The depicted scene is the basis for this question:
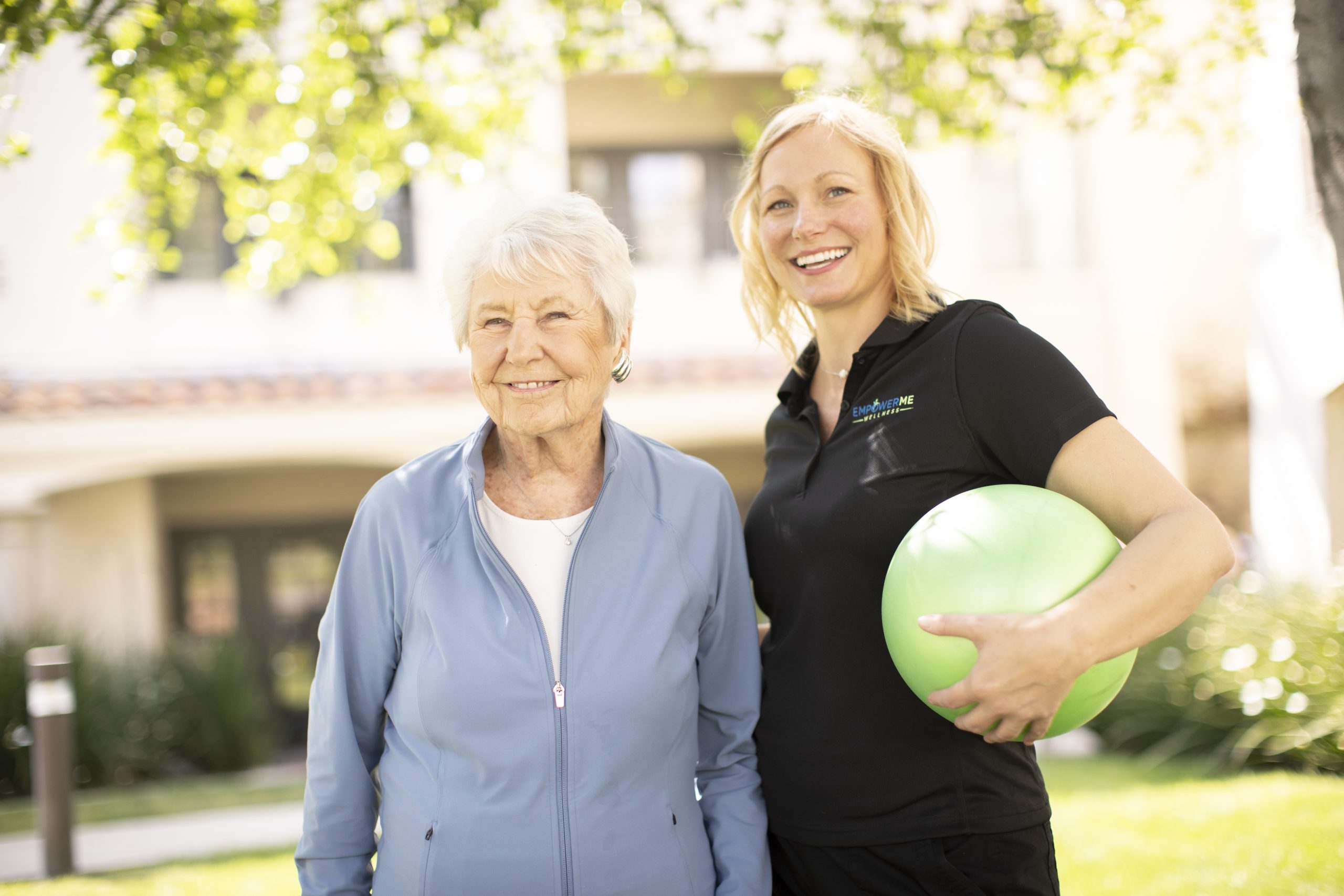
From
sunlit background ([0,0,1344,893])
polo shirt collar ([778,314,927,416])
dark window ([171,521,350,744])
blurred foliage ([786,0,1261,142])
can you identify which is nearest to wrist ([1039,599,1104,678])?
polo shirt collar ([778,314,927,416])

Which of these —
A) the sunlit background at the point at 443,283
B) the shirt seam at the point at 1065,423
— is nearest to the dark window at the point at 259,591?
the sunlit background at the point at 443,283

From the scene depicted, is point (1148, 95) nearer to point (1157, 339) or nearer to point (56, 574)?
point (1157, 339)

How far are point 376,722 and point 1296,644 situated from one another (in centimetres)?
609

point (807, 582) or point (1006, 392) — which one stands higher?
point (1006, 392)

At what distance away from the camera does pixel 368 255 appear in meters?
11.8

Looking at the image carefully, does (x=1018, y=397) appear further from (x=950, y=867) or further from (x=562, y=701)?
(x=562, y=701)

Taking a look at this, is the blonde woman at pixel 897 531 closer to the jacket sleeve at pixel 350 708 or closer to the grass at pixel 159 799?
the jacket sleeve at pixel 350 708

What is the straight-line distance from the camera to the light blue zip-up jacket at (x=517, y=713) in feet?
6.79

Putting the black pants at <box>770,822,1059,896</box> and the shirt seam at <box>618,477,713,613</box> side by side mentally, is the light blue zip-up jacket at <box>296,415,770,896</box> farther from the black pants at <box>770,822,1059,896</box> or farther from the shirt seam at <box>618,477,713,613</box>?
the black pants at <box>770,822,1059,896</box>

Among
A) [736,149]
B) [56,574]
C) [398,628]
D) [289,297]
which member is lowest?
[56,574]

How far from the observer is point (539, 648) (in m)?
2.12

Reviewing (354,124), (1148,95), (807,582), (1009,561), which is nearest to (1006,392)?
(1009,561)

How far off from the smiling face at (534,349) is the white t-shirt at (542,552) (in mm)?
194

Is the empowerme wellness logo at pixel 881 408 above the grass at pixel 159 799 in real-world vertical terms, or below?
above
